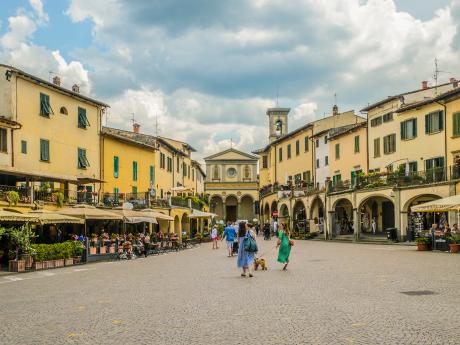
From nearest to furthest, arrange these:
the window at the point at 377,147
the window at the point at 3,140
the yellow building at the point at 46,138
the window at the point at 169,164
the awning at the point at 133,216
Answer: the yellow building at the point at 46,138, the window at the point at 3,140, the awning at the point at 133,216, the window at the point at 377,147, the window at the point at 169,164

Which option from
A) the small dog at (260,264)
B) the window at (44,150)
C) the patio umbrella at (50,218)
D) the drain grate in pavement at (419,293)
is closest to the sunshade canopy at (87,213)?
the patio umbrella at (50,218)

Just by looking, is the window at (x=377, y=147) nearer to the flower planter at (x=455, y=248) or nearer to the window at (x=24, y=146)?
the flower planter at (x=455, y=248)

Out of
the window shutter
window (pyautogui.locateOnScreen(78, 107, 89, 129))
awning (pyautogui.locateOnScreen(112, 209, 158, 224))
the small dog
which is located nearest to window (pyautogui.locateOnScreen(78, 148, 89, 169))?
window (pyautogui.locateOnScreen(78, 107, 89, 129))

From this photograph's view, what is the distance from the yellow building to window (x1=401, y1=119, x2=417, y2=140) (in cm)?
2067

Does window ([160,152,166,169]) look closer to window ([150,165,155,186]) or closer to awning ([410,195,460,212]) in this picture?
window ([150,165,155,186])

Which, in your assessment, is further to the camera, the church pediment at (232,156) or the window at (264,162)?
the church pediment at (232,156)

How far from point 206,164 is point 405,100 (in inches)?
2395

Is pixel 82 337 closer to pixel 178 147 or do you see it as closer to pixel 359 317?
pixel 359 317

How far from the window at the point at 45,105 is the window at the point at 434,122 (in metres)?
23.4

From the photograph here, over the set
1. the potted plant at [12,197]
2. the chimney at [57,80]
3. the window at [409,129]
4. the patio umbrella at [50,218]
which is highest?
the chimney at [57,80]

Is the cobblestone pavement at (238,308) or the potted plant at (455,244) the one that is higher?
the cobblestone pavement at (238,308)

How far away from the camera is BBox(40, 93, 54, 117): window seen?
35250 mm

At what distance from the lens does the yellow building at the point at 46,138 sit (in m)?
30.2

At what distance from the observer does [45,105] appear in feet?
116
